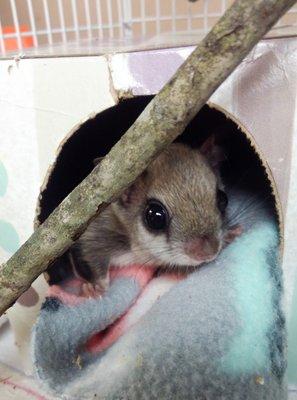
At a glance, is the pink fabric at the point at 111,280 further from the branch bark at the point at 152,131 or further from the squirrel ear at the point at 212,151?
the squirrel ear at the point at 212,151

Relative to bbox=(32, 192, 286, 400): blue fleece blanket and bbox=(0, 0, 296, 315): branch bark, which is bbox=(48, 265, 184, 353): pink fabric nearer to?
bbox=(32, 192, 286, 400): blue fleece blanket

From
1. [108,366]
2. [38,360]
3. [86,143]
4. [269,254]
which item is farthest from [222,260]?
[86,143]

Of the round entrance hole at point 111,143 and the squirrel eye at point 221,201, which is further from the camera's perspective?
the round entrance hole at point 111,143

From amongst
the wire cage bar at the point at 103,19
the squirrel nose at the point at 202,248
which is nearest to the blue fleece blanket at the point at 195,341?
the squirrel nose at the point at 202,248

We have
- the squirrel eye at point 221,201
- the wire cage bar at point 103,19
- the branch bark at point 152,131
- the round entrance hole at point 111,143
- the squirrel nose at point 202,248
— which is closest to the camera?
the branch bark at point 152,131

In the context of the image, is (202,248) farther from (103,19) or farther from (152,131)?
(103,19)

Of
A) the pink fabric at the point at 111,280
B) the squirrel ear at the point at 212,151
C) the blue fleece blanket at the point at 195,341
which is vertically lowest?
the pink fabric at the point at 111,280

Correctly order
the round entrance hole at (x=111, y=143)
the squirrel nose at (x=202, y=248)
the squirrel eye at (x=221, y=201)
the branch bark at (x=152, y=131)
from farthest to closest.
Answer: the round entrance hole at (x=111, y=143), the squirrel eye at (x=221, y=201), the squirrel nose at (x=202, y=248), the branch bark at (x=152, y=131)
